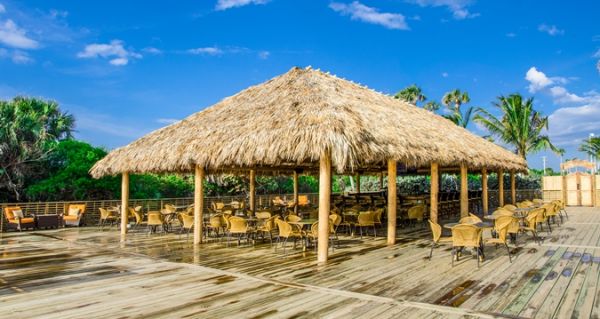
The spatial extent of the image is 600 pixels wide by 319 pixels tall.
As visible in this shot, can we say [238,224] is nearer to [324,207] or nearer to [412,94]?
[324,207]

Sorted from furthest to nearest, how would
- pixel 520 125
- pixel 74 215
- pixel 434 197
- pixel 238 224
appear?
pixel 520 125
pixel 74 215
pixel 434 197
pixel 238 224

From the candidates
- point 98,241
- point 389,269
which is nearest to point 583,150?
point 389,269

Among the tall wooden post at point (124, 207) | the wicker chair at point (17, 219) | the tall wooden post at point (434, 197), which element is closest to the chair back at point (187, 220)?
the tall wooden post at point (124, 207)

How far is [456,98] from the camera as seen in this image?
39625 millimetres

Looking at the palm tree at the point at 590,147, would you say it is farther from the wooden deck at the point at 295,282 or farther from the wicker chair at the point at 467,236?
the wicker chair at the point at 467,236

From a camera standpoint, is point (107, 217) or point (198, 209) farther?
point (107, 217)

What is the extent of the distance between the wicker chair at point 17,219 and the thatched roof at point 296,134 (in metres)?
3.03

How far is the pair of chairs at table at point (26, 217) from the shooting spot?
13000 millimetres

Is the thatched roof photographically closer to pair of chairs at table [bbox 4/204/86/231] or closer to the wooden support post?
the wooden support post

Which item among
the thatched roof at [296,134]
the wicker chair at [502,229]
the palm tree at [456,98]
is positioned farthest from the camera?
the palm tree at [456,98]

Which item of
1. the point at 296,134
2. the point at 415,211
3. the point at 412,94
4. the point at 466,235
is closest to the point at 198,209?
the point at 296,134

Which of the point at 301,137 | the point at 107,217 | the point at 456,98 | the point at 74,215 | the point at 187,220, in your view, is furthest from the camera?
the point at 456,98

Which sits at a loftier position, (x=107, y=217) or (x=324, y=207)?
(x=324, y=207)

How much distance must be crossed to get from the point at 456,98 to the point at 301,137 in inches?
1417
